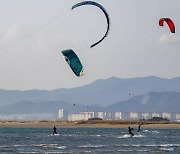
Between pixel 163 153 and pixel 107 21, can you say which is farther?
pixel 163 153

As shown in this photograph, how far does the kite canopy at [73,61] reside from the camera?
34.0 m

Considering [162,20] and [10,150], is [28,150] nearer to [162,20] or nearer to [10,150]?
[10,150]

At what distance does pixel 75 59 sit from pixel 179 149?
1366cm

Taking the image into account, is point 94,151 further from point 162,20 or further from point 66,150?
point 162,20

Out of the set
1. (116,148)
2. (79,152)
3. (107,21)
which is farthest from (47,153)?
(107,21)

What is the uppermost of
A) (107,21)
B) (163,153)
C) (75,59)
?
(107,21)

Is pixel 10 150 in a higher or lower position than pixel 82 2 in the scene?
lower

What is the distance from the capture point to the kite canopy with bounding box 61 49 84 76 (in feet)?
111

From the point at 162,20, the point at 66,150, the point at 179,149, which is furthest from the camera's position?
the point at 179,149

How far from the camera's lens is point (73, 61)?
34.3 meters

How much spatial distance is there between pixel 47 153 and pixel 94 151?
11.6ft

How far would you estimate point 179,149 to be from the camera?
143 ft

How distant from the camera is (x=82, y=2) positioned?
33.5 meters

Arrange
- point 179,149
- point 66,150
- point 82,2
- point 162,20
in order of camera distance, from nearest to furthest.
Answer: point 82,2 < point 162,20 < point 66,150 < point 179,149
